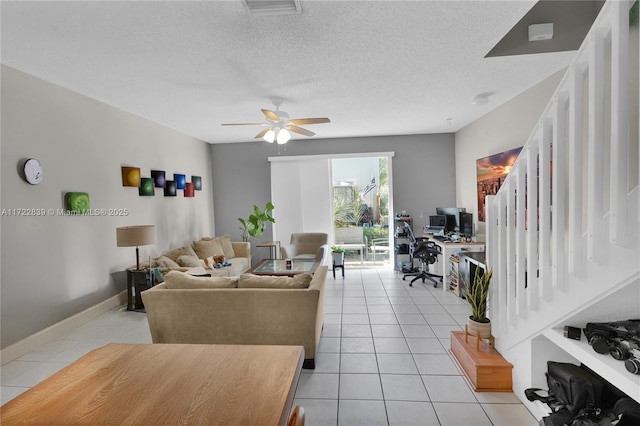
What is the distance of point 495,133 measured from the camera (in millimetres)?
4570

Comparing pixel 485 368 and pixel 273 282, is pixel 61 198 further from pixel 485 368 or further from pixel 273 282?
pixel 485 368

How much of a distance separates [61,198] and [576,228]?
14.6 feet

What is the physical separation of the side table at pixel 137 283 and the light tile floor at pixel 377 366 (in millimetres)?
138

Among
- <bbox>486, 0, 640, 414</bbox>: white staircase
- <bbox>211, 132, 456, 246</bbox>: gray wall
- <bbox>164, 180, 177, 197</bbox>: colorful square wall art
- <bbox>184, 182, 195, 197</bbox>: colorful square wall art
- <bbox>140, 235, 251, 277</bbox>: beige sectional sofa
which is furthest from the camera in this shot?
<bbox>211, 132, 456, 246</bbox>: gray wall

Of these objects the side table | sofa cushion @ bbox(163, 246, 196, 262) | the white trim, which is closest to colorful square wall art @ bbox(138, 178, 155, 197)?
sofa cushion @ bbox(163, 246, 196, 262)

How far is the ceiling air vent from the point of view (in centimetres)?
198

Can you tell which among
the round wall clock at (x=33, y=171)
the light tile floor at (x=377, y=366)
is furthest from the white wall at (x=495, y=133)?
the round wall clock at (x=33, y=171)

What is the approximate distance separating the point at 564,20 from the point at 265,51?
96.3 inches

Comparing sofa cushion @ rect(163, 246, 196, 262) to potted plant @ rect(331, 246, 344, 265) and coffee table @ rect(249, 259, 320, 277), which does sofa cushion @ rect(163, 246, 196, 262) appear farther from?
potted plant @ rect(331, 246, 344, 265)

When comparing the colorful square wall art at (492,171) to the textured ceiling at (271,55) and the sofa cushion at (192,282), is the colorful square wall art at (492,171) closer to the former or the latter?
the textured ceiling at (271,55)

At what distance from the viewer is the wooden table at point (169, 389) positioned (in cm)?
97

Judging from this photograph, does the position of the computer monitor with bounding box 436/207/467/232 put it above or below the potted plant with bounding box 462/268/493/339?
above

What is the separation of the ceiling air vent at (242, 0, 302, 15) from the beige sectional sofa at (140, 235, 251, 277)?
3.24 m

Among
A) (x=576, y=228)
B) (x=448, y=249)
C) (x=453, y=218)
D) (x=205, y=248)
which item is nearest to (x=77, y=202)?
(x=205, y=248)
